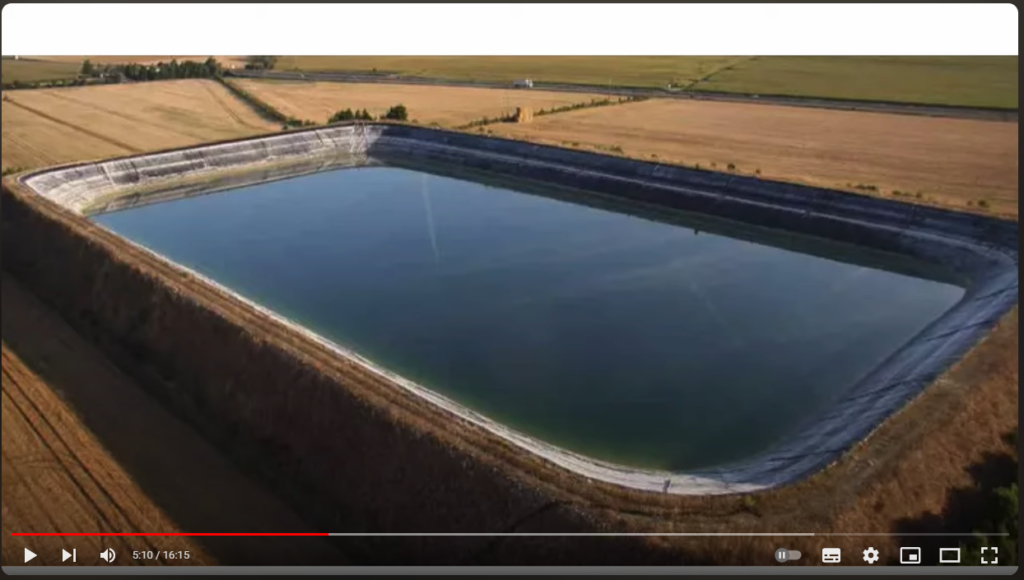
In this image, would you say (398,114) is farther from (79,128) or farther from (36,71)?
(36,71)

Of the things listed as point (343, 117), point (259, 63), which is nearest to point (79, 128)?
point (343, 117)

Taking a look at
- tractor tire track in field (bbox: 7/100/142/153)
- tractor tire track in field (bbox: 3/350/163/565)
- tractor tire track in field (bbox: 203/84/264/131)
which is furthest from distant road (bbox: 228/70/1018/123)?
tractor tire track in field (bbox: 3/350/163/565)

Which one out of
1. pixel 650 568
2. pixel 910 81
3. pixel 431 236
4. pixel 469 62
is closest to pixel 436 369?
pixel 650 568

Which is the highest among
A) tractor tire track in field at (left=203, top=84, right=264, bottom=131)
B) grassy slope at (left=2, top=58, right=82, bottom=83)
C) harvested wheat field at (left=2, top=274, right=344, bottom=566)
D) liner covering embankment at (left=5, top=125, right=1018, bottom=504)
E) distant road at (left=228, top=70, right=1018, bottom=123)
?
distant road at (left=228, top=70, right=1018, bottom=123)

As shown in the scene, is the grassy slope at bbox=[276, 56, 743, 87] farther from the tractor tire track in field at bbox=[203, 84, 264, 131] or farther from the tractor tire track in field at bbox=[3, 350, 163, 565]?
the tractor tire track in field at bbox=[3, 350, 163, 565]

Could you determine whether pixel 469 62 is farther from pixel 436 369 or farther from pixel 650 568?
pixel 650 568

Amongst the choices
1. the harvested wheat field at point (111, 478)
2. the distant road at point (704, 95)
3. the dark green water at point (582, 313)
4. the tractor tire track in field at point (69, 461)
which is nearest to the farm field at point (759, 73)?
the distant road at point (704, 95)
